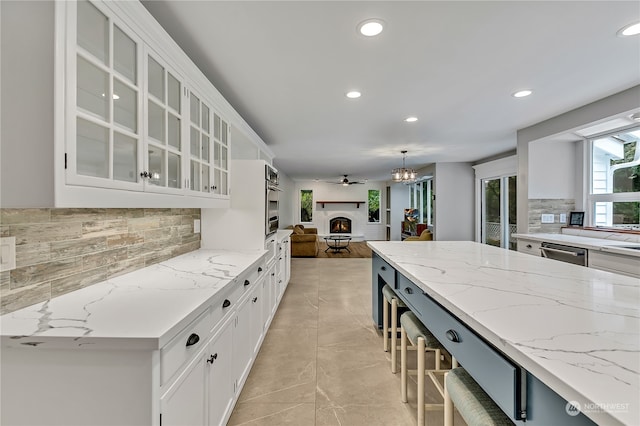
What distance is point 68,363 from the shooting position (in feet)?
3.18

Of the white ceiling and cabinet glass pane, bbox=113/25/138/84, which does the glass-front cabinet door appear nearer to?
cabinet glass pane, bbox=113/25/138/84

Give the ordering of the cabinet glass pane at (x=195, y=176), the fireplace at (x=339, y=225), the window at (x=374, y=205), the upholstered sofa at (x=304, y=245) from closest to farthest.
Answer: the cabinet glass pane at (x=195, y=176) → the upholstered sofa at (x=304, y=245) → the fireplace at (x=339, y=225) → the window at (x=374, y=205)

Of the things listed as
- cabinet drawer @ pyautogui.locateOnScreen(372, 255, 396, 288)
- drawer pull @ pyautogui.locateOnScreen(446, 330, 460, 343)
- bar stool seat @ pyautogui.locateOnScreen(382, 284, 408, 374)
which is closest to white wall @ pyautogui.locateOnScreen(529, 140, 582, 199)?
cabinet drawer @ pyautogui.locateOnScreen(372, 255, 396, 288)

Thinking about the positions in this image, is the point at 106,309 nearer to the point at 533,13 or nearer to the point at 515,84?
the point at 533,13

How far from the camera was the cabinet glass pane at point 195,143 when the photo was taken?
6.35 ft

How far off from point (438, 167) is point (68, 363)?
24.9 feet

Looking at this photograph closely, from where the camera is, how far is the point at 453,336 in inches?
47.8

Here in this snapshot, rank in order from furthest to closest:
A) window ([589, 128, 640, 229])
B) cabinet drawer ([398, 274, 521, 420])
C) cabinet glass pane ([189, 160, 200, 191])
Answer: window ([589, 128, 640, 229]) → cabinet glass pane ([189, 160, 200, 191]) → cabinet drawer ([398, 274, 521, 420])

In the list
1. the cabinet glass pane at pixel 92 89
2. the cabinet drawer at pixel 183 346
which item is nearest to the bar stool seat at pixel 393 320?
the cabinet drawer at pixel 183 346

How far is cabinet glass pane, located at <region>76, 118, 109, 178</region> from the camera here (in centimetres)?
104

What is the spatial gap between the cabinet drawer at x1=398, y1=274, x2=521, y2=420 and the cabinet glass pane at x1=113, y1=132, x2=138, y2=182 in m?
1.57

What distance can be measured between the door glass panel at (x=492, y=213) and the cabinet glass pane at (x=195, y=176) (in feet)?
21.2

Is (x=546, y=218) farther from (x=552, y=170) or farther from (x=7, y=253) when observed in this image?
(x=7, y=253)

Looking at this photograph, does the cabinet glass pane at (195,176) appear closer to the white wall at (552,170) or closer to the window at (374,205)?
the white wall at (552,170)
